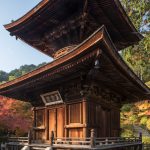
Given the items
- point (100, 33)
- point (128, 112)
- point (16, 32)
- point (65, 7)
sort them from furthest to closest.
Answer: point (128, 112), point (16, 32), point (65, 7), point (100, 33)

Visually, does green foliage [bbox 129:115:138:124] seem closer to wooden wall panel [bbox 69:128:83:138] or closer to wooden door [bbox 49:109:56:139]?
wooden door [bbox 49:109:56:139]

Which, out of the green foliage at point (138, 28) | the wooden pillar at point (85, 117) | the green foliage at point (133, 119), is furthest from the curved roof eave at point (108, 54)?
the green foliage at point (133, 119)

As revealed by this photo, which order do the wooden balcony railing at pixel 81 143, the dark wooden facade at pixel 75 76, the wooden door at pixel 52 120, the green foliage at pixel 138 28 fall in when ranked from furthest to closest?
the green foliage at pixel 138 28, the wooden door at pixel 52 120, the dark wooden facade at pixel 75 76, the wooden balcony railing at pixel 81 143

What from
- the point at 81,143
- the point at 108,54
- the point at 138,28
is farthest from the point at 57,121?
the point at 138,28

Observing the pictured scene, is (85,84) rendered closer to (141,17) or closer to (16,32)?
(16,32)

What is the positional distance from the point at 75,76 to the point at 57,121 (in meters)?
2.64

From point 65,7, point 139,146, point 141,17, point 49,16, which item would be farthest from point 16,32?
point 141,17

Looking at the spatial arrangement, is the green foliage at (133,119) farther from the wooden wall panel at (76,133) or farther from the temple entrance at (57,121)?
the wooden wall panel at (76,133)

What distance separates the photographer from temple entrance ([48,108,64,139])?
40.0 feet

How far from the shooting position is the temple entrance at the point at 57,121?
12.2 metres

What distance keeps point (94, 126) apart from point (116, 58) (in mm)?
3559

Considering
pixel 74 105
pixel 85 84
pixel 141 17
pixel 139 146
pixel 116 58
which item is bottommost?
pixel 139 146

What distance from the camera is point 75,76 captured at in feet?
37.1

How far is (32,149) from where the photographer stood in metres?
12.2
